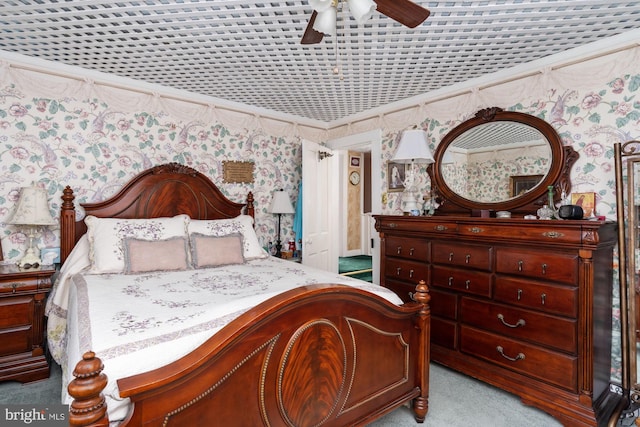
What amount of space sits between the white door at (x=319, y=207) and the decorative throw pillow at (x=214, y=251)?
3.83 ft

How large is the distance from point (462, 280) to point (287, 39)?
218cm

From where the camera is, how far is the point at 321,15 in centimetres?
152

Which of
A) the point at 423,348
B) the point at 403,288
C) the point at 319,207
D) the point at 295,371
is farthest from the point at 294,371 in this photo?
the point at 319,207

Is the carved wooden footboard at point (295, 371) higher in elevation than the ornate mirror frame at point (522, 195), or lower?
lower

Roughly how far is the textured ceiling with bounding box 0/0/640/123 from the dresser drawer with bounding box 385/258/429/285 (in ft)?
5.42

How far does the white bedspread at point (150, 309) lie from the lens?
122cm

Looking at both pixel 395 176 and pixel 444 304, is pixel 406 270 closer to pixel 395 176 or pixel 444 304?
pixel 444 304

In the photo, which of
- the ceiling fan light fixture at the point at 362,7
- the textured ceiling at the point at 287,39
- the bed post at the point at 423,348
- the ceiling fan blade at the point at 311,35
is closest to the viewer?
the ceiling fan light fixture at the point at 362,7

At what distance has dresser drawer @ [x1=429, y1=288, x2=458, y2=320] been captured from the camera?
2.60 m

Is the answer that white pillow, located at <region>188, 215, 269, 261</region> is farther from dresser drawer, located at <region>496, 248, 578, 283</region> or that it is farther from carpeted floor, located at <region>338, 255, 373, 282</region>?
carpeted floor, located at <region>338, 255, 373, 282</region>

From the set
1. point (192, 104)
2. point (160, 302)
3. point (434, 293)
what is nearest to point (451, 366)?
point (434, 293)

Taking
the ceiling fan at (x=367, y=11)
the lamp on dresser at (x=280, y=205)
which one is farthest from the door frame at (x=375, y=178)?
the ceiling fan at (x=367, y=11)

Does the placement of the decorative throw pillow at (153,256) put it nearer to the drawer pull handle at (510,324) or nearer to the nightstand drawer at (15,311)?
the nightstand drawer at (15,311)

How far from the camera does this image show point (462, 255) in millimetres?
2555
